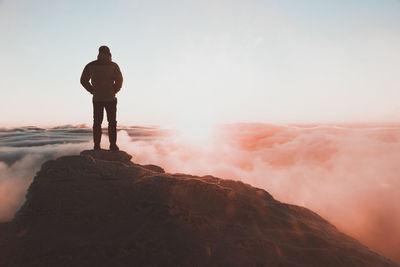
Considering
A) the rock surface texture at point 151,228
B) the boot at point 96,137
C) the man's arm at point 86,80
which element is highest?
the man's arm at point 86,80

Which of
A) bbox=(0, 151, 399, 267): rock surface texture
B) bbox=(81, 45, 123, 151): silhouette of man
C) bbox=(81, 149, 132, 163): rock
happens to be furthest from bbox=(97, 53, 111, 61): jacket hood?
bbox=(0, 151, 399, 267): rock surface texture

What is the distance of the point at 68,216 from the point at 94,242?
971mm

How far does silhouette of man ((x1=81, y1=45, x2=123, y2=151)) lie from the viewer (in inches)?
295

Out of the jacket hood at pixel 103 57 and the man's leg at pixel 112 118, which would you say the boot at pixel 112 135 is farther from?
the jacket hood at pixel 103 57

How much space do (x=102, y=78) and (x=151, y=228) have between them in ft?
18.0

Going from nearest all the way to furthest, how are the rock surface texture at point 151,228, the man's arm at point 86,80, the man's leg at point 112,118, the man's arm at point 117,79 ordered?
the rock surface texture at point 151,228 < the man's arm at point 86,80 < the man's arm at point 117,79 < the man's leg at point 112,118

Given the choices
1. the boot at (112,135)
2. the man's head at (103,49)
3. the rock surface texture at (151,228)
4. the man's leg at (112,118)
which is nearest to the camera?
the rock surface texture at (151,228)

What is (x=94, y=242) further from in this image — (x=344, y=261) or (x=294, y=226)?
(x=344, y=261)

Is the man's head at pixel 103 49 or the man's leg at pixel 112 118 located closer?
the man's head at pixel 103 49

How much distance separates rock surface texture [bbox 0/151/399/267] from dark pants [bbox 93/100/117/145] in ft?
7.78

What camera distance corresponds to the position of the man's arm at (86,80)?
759 cm

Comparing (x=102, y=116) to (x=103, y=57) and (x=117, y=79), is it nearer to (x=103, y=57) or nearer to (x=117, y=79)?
(x=117, y=79)

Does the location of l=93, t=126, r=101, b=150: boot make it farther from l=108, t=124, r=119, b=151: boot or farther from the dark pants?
l=108, t=124, r=119, b=151: boot

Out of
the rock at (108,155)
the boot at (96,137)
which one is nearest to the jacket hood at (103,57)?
the boot at (96,137)
